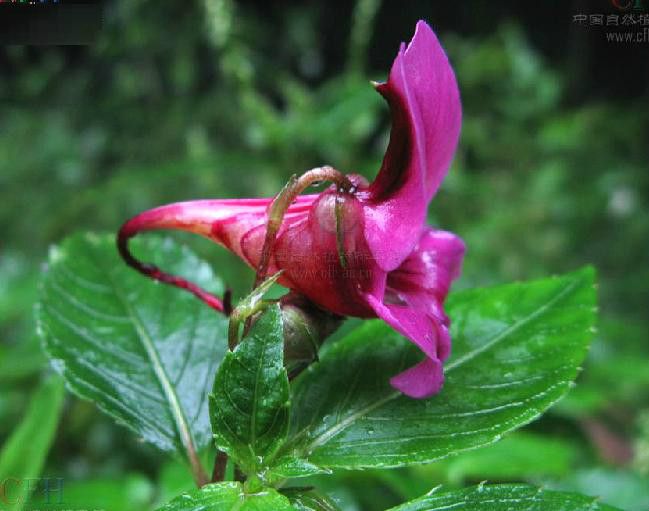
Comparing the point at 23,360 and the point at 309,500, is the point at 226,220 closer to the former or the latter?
the point at 309,500

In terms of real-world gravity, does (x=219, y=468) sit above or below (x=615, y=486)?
above

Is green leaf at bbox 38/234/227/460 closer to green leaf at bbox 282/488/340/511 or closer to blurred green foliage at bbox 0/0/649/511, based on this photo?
green leaf at bbox 282/488/340/511

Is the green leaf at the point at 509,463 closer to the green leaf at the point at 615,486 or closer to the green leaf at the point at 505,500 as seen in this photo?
the green leaf at the point at 615,486

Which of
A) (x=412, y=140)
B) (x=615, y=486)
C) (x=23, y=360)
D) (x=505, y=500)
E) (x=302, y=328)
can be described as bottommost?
(x=615, y=486)

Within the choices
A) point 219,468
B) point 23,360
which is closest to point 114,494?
point 23,360

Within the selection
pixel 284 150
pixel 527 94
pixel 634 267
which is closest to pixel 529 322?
pixel 284 150

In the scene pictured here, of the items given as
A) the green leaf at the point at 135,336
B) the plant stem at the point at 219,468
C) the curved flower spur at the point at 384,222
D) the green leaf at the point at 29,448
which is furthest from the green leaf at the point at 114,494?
the curved flower spur at the point at 384,222
